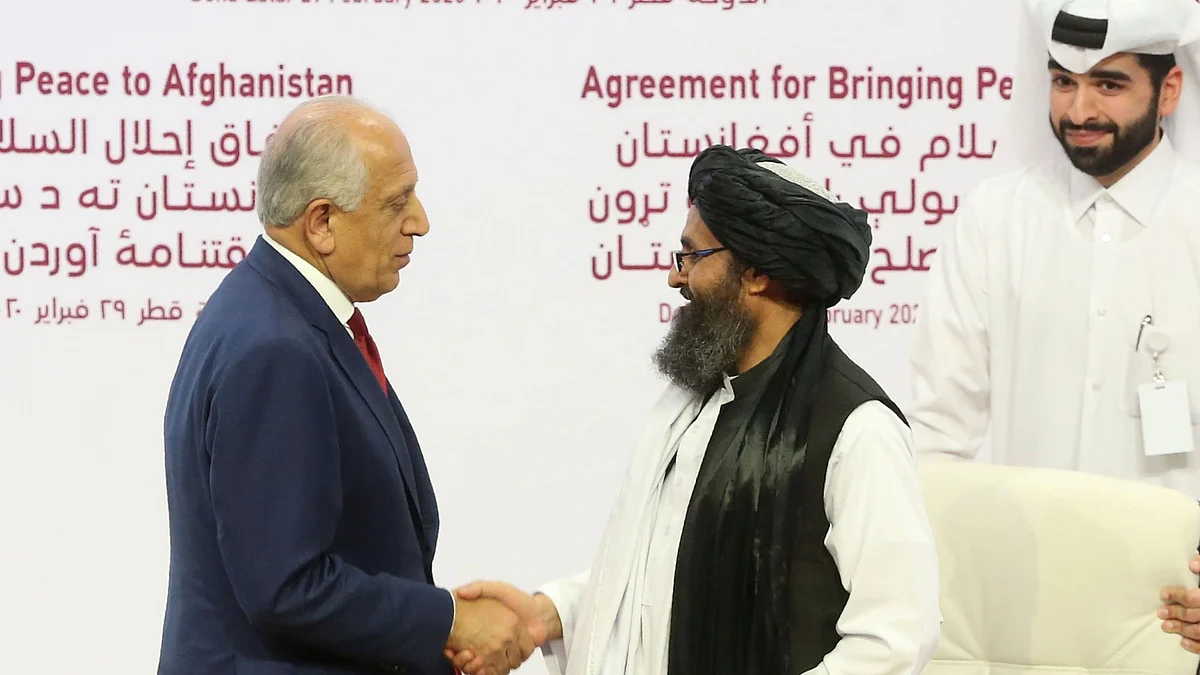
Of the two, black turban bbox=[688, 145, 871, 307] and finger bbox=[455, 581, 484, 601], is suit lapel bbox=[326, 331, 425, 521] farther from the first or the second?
black turban bbox=[688, 145, 871, 307]

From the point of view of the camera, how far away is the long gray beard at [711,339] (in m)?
2.32

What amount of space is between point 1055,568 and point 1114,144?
3.94 feet

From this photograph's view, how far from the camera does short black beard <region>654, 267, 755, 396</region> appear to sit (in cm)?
232

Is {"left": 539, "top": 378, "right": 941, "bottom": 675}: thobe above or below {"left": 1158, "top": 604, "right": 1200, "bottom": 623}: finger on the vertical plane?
above

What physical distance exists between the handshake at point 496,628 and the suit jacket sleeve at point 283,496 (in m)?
0.26

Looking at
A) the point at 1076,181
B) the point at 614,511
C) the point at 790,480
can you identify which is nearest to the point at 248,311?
the point at 614,511

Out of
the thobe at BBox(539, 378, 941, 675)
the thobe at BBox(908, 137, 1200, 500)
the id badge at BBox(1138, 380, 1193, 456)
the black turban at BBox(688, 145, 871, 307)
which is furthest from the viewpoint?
the thobe at BBox(908, 137, 1200, 500)

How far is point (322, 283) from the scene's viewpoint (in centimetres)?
238

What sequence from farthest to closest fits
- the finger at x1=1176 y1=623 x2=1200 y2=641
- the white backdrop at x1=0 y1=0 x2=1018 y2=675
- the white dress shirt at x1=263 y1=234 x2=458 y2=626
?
the white backdrop at x1=0 y1=0 x2=1018 y2=675
the finger at x1=1176 y1=623 x2=1200 y2=641
the white dress shirt at x1=263 y1=234 x2=458 y2=626

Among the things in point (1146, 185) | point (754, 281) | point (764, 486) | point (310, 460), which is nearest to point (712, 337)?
point (754, 281)

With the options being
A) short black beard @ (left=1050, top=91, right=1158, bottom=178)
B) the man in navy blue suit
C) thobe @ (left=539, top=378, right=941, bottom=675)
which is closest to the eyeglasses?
thobe @ (left=539, top=378, right=941, bottom=675)

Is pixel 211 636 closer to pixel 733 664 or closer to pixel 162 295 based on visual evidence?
pixel 733 664

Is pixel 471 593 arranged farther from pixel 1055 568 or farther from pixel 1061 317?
pixel 1061 317

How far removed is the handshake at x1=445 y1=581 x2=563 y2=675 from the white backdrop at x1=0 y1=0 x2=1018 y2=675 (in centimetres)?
142
